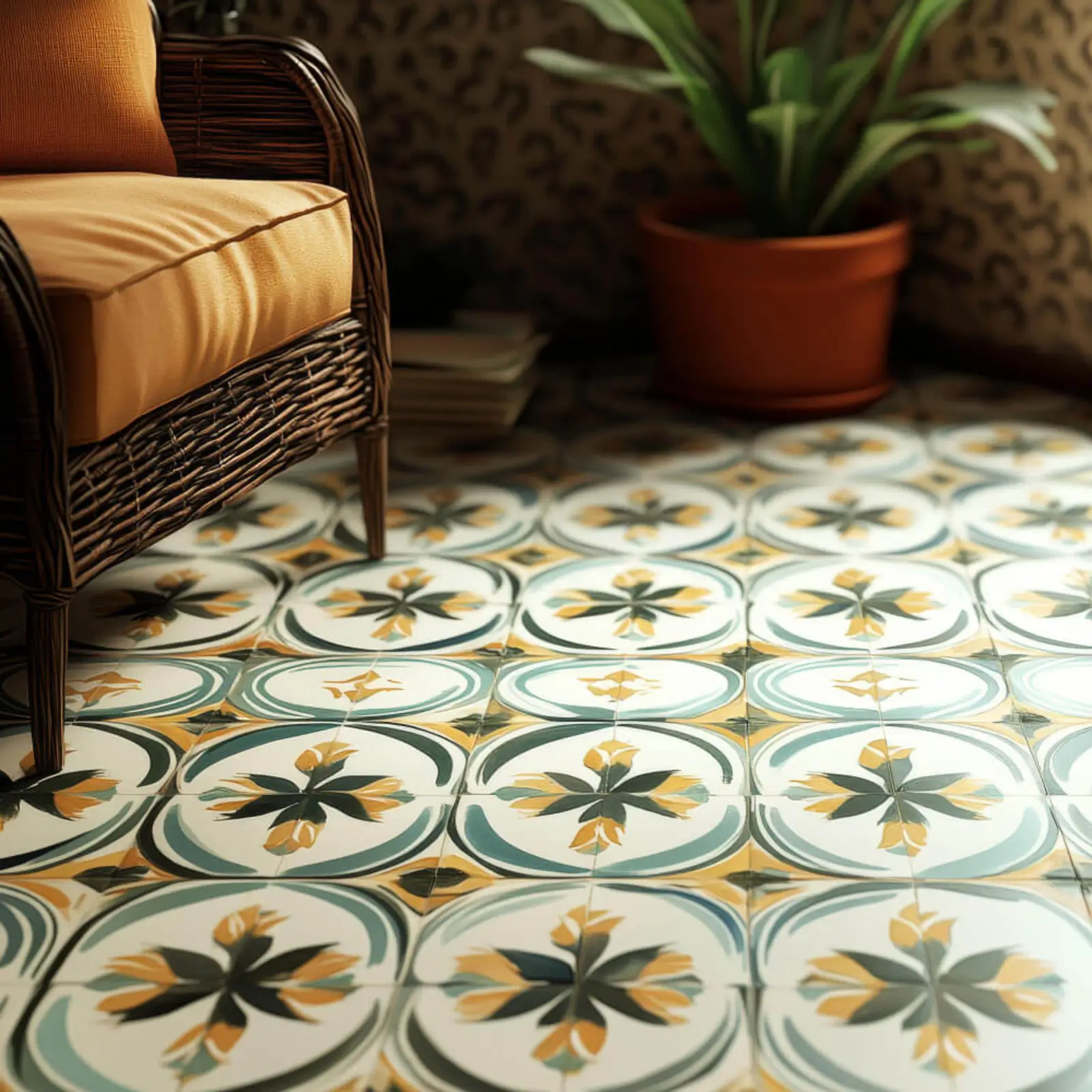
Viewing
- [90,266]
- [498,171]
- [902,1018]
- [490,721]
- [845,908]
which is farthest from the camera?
[498,171]

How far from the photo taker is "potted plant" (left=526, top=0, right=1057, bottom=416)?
6.85 feet

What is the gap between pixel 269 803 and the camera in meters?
1.30

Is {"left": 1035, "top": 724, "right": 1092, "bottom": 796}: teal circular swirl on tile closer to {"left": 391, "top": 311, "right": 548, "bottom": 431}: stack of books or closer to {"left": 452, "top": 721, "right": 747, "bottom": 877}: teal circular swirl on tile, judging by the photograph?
{"left": 452, "top": 721, "right": 747, "bottom": 877}: teal circular swirl on tile

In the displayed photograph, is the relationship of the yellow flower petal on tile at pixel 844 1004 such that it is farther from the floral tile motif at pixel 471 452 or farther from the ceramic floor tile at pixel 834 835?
the floral tile motif at pixel 471 452

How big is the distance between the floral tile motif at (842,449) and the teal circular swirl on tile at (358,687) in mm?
777

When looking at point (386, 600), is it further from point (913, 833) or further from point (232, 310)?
point (913, 833)

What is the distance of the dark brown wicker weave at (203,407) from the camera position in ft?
3.98

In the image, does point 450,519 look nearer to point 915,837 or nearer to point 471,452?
point 471,452

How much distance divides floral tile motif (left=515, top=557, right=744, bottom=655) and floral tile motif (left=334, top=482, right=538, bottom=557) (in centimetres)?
15

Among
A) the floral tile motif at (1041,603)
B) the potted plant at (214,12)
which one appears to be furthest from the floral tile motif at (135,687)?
the potted plant at (214,12)

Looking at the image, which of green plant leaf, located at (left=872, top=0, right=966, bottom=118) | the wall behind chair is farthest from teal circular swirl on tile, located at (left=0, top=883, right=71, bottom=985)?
green plant leaf, located at (left=872, top=0, right=966, bottom=118)

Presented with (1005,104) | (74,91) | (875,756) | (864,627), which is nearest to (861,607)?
(864,627)

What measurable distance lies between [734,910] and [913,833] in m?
0.20

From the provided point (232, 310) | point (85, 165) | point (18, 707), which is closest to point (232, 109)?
point (85, 165)
